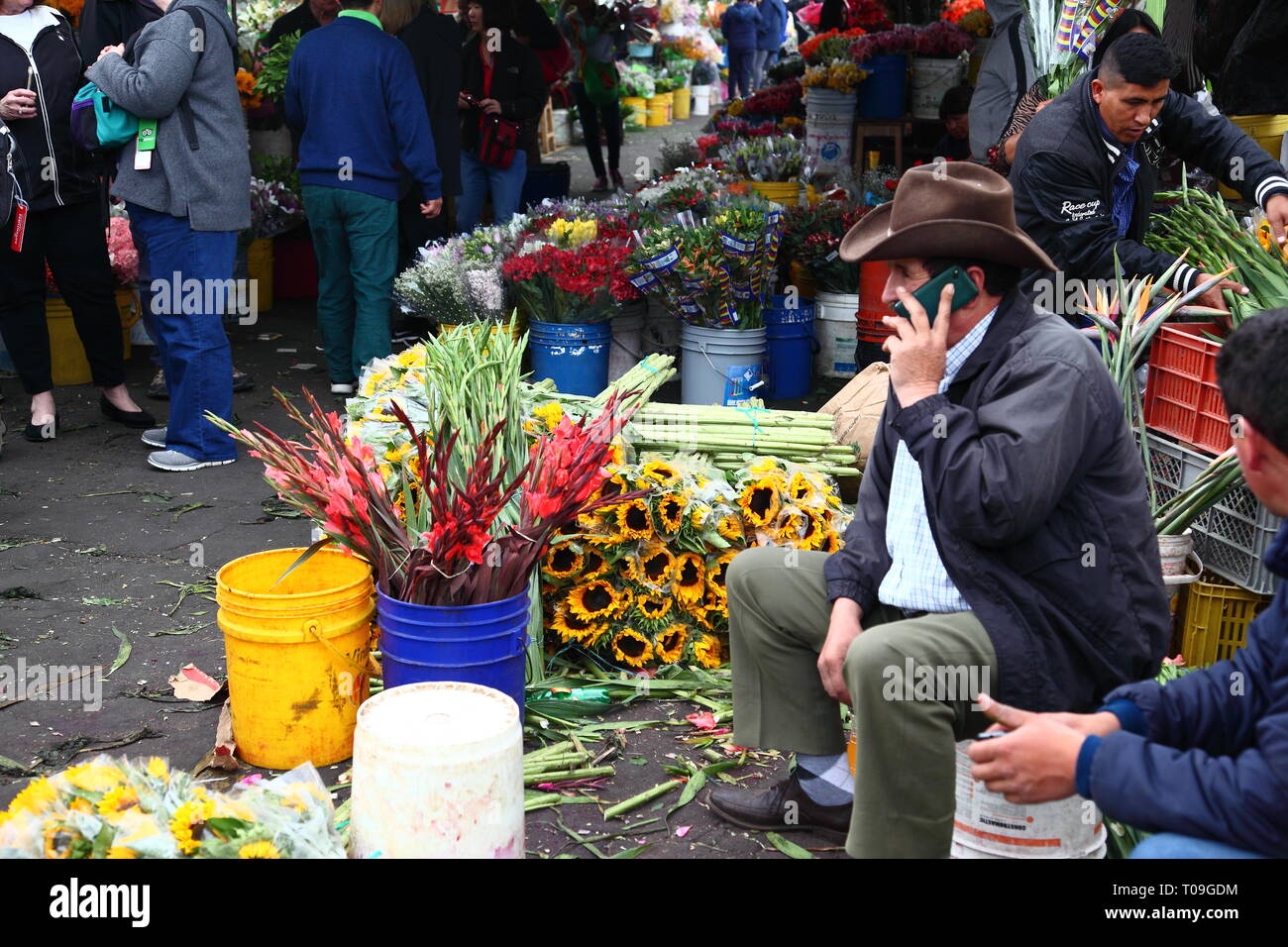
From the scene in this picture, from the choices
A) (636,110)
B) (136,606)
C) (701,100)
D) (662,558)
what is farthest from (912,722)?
(701,100)

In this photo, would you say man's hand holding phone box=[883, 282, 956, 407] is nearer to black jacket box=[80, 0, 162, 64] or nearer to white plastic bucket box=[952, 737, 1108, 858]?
white plastic bucket box=[952, 737, 1108, 858]

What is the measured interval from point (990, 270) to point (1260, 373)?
0.95m

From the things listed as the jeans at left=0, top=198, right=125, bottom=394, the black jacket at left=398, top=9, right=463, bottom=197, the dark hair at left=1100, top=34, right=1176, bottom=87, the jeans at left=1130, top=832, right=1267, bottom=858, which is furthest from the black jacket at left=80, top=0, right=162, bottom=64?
the jeans at left=1130, top=832, right=1267, bottom=858

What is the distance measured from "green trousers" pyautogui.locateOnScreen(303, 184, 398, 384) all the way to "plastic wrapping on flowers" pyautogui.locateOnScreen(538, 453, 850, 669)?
3.17m

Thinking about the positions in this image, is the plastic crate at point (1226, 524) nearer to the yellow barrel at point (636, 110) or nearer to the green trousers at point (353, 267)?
the green trousers at point (353, 267)

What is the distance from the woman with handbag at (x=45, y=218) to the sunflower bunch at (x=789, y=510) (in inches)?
154

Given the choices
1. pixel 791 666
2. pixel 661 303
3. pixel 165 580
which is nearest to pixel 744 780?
pixel 791 666

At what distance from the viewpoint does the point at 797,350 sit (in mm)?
7488

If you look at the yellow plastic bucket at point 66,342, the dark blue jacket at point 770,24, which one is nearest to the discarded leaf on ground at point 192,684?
the yellow plastic bucket at point 66,342

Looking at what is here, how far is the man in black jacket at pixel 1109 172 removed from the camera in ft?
14.7

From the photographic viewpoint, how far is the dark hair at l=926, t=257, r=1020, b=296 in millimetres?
2980

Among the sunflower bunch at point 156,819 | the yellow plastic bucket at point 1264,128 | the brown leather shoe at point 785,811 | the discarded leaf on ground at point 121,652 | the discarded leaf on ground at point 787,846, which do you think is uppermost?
the yellow plastic bucket at point 1264,128

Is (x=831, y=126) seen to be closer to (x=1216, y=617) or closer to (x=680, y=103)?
(x=1216, y=617)
